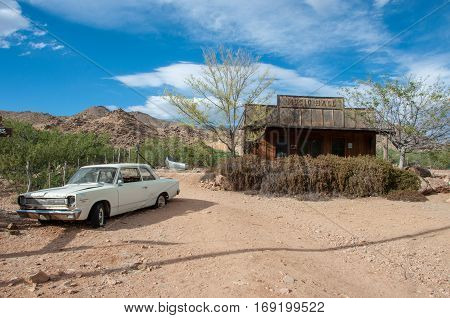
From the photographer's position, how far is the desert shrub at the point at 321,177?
13.8 m

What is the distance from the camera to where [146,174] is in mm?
10273

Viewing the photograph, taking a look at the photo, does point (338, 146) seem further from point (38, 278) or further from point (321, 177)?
point (38, 278)

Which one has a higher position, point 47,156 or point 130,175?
point 47,156

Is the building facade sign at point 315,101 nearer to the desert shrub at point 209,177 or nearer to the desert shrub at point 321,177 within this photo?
the desert shrub at point 209,177

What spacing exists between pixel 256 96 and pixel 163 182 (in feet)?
38.7

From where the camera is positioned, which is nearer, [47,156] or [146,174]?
[146,174]

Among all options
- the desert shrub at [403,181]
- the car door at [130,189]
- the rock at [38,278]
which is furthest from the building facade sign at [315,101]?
the rock at [38,278]

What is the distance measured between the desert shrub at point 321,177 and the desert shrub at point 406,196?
19.4 inches

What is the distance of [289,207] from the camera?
11766mm

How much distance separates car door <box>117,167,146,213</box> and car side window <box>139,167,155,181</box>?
191 mm

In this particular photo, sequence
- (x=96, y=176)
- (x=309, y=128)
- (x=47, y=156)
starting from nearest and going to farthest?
(x=96, y=176)
(x=47, y=156)
(x=309, y=128)

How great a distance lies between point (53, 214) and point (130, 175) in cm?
237

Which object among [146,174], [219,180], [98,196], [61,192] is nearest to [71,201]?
[61,192]

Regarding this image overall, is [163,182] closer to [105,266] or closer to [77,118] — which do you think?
[105,266]
